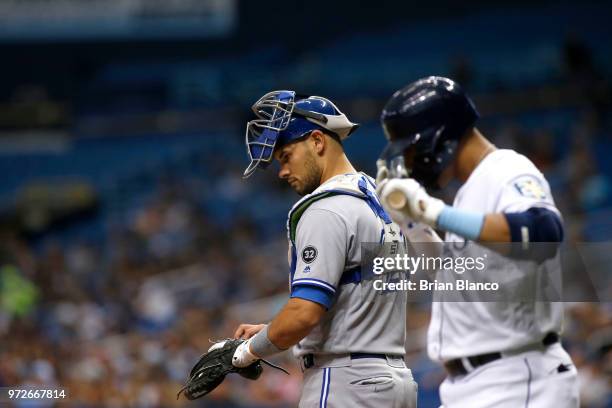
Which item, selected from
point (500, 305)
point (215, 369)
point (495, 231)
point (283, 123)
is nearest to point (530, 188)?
point (495, 231)

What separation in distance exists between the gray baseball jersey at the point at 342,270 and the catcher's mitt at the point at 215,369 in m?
0.23

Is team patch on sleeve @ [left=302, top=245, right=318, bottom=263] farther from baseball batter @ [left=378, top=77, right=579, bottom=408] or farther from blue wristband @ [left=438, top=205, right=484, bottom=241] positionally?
blue wristband @ [left=438, top=205, right=484, bottom=241]

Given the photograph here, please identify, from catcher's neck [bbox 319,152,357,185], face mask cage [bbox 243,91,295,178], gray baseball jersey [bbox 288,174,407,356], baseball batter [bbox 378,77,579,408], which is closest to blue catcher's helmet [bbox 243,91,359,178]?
face mask cage [bbox 243,91,295,178]

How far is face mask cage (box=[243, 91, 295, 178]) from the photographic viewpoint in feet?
11.6

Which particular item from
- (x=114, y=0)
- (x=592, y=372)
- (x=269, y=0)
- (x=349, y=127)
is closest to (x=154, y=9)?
(x=114, y=0)

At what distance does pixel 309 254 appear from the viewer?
3283 millimetres

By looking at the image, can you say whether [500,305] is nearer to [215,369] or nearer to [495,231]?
[495,231]

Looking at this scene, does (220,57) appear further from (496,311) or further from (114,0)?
(496,311)

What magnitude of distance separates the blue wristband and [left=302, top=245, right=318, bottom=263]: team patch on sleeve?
606 millimetres

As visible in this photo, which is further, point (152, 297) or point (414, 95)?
point (152, 297)

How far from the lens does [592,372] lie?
22.0 feet

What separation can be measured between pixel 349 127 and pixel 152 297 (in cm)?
761

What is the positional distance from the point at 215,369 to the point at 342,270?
0.61 m

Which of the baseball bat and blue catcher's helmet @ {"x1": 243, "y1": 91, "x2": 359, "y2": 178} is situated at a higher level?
blue catcher's helmet @ {"x1": 243, "y1": 91, "x2": 359, "y2": 178}
